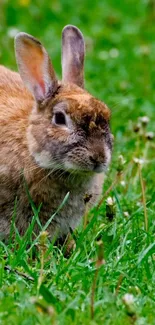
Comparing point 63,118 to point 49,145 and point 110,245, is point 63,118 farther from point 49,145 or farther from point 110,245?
point 110,245

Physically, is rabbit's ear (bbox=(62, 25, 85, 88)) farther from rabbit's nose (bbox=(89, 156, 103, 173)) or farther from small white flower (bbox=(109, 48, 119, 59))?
small white flower (bbox=(109, 48, 119, 59))

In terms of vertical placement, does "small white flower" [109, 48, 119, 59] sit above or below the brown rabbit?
above

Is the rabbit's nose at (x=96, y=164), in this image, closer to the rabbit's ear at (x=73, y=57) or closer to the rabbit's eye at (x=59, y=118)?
the rabbit's eye at (x=59, y=118)

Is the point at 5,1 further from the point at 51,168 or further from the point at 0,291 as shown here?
the point at 0,291

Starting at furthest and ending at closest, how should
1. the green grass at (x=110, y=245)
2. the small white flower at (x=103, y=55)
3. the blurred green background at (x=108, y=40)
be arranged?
the small white flower at (x=103, y=55)
the blurred green background at (x=108, y=40)
the green grass at (x=110, y=245)

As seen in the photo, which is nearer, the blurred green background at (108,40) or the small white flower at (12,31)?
the blurred green background at (108,40)

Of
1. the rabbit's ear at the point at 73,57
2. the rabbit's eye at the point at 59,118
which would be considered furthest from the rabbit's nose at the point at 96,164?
the rabbit's ear at the point at 73,57

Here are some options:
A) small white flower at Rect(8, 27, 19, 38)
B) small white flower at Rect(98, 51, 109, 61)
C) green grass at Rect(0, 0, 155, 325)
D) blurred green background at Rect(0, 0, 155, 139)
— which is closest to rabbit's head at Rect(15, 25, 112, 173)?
green grass at Rect(0, 0, 155, 325)
